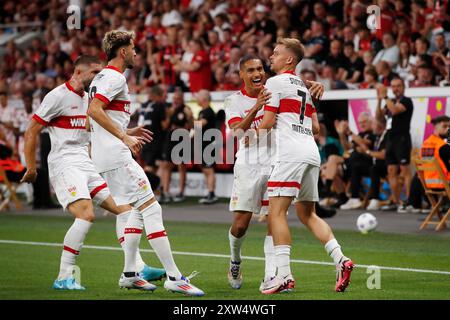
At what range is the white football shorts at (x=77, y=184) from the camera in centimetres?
985

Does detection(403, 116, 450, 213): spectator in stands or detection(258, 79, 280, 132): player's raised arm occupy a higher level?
detection(258, 79, 280, 132): player's raised arm

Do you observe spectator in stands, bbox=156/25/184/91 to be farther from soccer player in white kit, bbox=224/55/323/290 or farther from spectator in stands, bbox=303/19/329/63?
soccer player in white kit, bbox=224/55/323/290

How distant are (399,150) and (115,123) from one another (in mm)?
10186

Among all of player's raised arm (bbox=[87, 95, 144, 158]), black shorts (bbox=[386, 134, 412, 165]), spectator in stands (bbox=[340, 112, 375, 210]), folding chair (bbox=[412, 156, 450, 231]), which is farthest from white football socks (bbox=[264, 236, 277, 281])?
spectator in stands (bbox=[340, 112, 375, 210])

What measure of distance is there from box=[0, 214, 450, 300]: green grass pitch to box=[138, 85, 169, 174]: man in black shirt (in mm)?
4439

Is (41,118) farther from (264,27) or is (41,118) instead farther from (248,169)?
(264,27)

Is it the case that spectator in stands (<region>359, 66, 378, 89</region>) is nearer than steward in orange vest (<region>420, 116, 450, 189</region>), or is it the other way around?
steward in orange vest (<region>420, 116, 450, 189</region>)

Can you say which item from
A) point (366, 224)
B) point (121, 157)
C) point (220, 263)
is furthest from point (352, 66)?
point (121, 157)

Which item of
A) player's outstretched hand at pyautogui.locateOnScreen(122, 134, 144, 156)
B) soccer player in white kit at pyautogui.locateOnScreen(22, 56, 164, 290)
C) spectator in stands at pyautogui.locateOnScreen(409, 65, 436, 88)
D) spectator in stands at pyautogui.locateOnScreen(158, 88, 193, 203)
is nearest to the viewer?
player's outstretched hand at pyautogui.locateOnScreen(122, 134, 144, 156)

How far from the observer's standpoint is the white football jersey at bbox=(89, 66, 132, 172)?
9.27 meters
